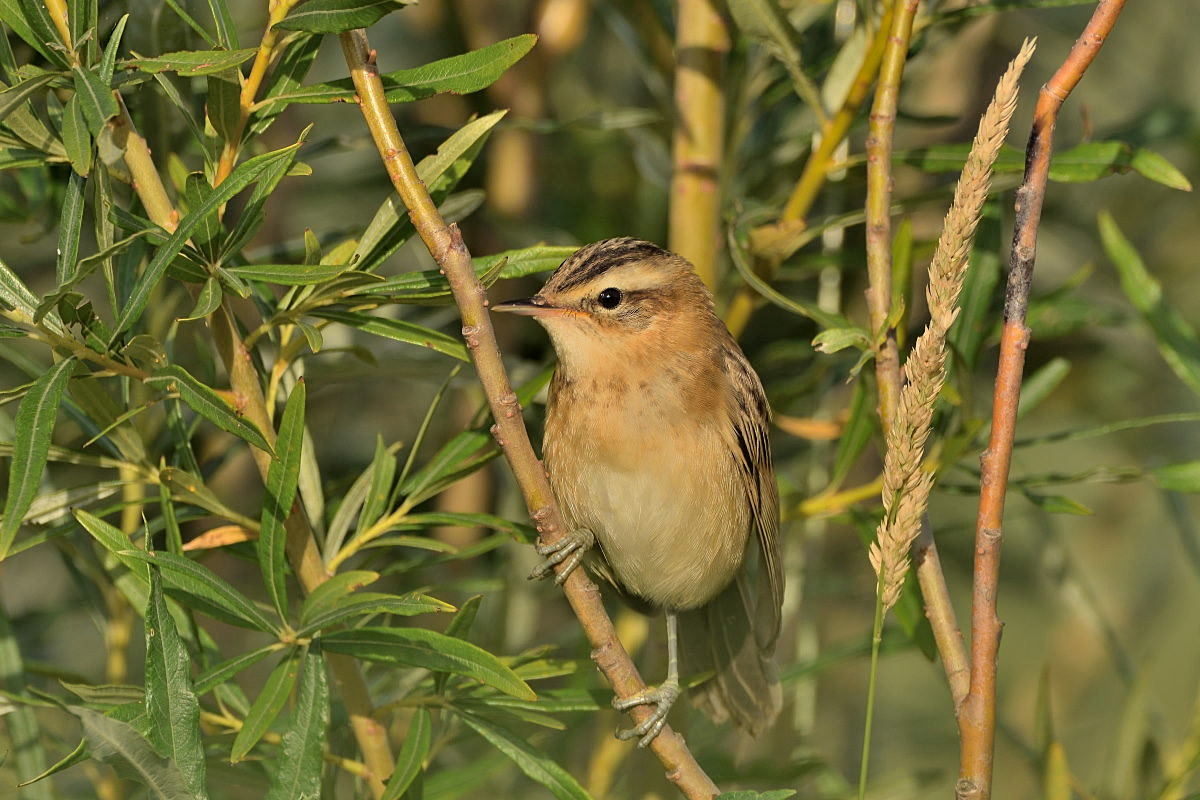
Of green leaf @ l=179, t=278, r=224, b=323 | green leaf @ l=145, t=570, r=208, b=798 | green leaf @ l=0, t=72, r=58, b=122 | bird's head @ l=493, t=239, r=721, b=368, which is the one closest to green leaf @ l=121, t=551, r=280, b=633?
green leaf @ l=145, t=570, r=208, b=798

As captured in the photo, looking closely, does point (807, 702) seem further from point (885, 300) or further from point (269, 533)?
point (269, 533)

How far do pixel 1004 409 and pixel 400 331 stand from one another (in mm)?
1236

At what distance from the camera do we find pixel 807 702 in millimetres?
4203

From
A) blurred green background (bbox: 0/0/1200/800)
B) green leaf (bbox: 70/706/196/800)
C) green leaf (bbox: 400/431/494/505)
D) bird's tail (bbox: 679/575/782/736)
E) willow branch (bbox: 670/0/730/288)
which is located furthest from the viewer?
bird's tail (bbox: 679/575/782/736)

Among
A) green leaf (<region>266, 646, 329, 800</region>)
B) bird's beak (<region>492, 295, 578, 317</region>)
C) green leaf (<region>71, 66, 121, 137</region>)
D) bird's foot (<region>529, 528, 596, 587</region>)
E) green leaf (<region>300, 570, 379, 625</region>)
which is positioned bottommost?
bird's foot (<region>529, 528, 596, 587</region>)

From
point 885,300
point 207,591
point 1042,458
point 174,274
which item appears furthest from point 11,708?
point 1042,458

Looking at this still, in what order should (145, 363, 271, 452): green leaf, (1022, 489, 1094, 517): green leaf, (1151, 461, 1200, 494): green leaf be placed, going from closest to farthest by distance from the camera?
1. (145, 363, 271, 452): green leaf
2. (1022, 489, 1094, 517): green leaf
3. (1151, 461, 1200, 494): green leaf

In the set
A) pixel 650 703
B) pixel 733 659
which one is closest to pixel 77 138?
pixel 650 703

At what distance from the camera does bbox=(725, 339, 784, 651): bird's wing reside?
3553 millimetres

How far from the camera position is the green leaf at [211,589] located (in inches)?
92.0

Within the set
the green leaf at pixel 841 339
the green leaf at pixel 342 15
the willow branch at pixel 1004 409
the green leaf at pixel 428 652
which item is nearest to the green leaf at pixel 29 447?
the green leaf at pixel 428 652

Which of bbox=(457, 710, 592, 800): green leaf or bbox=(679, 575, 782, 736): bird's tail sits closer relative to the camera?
bbox=(457, 710, 592, 800): green leaf

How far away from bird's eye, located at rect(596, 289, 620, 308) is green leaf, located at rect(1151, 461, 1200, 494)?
144cm

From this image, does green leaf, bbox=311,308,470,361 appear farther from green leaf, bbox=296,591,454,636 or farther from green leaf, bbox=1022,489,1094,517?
green leaf, bbox=1022,489,1094,517
